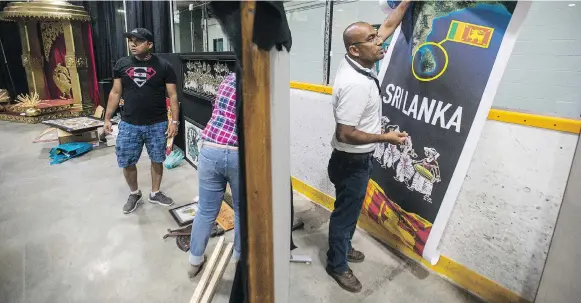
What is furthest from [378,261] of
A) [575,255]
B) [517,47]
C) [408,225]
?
[517,47]

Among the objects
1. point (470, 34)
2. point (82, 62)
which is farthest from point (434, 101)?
point (82, 62)

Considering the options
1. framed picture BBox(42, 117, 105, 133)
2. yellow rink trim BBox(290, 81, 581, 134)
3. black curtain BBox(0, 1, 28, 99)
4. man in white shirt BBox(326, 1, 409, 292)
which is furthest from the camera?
black curtain BBox(0, 1, 28, 99)

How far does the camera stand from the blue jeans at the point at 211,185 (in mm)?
1626

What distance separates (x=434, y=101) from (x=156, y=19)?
533 cm

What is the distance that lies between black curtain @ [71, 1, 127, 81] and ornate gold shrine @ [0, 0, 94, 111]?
0.42m

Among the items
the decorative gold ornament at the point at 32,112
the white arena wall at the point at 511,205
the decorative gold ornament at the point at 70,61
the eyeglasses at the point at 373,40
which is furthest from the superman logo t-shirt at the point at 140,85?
the decorative gold ornament at the point at 70,61

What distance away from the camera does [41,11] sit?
18.8ft

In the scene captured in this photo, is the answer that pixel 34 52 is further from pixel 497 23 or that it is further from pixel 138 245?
pixel 497 23

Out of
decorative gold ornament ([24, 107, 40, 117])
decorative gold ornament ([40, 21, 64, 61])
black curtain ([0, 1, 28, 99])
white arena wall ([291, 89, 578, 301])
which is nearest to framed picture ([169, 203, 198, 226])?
white arena wall ([291, 89, 578, 301])

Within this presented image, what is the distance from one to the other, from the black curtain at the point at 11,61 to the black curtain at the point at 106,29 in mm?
1539

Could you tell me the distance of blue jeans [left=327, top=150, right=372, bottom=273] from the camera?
1.78m

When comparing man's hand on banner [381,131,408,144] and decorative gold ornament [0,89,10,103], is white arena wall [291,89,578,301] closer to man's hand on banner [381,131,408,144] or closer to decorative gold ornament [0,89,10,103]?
man's hand on banner [381,131,408,144]

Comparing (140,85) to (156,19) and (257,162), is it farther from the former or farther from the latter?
(156,19)

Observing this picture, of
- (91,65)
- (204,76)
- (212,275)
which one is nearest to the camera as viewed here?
(212,275)
